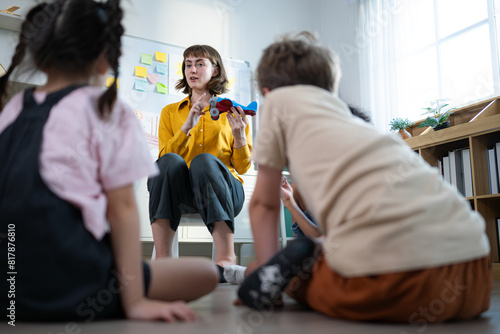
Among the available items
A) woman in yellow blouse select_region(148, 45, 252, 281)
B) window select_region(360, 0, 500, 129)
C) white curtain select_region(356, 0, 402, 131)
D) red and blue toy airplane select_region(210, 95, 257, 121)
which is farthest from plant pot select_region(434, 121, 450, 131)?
red and blue toy airplane select_region(210, 95, 257, 121)

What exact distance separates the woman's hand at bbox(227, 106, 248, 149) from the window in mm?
1655

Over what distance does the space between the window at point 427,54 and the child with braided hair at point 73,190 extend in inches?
103

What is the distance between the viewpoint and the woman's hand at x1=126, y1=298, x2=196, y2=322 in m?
0.74

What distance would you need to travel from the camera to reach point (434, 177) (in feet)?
2.63

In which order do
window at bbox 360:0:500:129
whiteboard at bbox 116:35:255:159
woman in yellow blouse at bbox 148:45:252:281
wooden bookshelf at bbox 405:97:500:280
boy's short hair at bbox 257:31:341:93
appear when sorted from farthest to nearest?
1. whiteboard at bbox 116:35:255:159
2. window at bbox 360:0:500:129
3. wooden bookshelf at bbox 405:97:500:280
4. woman in yellow blouse at bbox 148:45:252:281
5. boy's short hair at bbox 257:31:341:93

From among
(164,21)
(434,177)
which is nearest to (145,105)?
(164,21)

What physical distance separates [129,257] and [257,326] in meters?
0.23

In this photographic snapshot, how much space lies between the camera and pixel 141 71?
328 cm

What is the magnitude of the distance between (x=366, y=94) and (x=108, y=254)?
126 inches

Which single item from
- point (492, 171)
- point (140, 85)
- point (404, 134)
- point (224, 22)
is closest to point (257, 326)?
point (492, 171)

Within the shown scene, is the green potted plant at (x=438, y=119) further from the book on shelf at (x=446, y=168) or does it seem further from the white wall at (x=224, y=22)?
the white wall at (x=224, y=22)

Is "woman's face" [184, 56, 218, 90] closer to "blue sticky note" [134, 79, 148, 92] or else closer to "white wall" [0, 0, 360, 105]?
"blue sticky note" [134, 79, 148, 92]

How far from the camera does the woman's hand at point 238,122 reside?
2.03 m

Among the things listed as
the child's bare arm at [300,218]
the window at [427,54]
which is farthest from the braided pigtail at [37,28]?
the window at [427,54]
